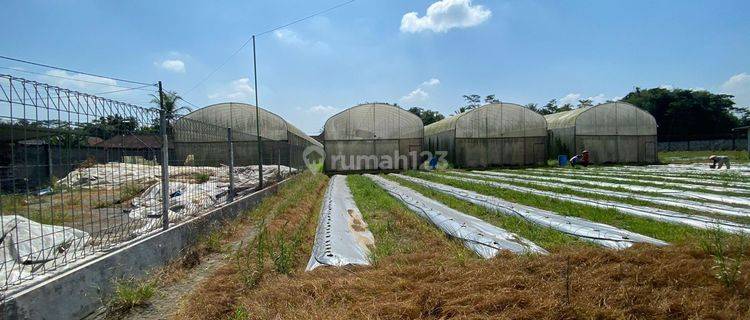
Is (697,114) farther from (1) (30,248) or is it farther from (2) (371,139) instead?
(1) (30,248)

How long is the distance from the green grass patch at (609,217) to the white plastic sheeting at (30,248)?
6266mm

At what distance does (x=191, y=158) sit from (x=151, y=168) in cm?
162

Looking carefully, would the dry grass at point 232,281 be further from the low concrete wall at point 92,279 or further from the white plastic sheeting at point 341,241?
the low concrete wall at point 92,279

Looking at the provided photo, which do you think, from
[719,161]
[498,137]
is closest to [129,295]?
[719,161]

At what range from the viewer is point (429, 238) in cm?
599

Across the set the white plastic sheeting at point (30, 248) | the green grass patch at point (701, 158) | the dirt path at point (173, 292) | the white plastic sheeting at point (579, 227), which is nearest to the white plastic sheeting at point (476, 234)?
the white plastic sheeting at point (579, 227)

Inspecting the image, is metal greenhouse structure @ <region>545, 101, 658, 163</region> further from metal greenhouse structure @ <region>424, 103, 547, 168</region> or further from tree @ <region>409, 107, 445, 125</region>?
tree @ <region>409, 107, 445, 125</region>

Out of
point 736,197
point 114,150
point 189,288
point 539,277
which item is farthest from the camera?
point 736,197

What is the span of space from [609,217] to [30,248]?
7.54 m

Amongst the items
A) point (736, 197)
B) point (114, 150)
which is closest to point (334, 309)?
point (114, 150)

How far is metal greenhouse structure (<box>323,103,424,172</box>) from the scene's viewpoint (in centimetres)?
2552

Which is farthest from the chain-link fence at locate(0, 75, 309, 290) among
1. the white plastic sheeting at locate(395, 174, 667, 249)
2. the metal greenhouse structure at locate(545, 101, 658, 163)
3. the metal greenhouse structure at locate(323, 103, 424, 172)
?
the metal greenhouse structure at locate(545, 101, 658, 163)

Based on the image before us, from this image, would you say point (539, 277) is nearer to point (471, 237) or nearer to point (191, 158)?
point (471, 237)

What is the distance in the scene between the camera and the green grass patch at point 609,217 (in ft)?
18.4
